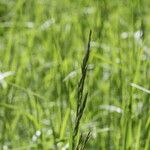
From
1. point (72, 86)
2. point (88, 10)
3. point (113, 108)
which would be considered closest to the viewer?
point (113, 108)

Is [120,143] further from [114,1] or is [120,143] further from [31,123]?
[114,1]

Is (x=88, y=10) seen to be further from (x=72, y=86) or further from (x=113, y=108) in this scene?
(x=113, y=108)

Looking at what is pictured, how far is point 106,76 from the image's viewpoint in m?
2.31

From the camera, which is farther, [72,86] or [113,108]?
[72,86]

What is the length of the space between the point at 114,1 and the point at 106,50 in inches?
26.4

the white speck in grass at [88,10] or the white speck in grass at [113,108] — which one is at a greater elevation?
the white speck in grass at [88,10]

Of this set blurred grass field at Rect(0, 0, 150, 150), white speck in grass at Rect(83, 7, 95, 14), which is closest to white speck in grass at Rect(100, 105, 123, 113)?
blurred grass field at Rect(0, 0, 150, 150)

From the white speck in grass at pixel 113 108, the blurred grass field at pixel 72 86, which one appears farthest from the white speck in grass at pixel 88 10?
the white speck in grass at pixel 113 108

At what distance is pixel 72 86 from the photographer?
2039 mm

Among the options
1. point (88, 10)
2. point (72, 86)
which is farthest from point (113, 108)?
point (88, 10)

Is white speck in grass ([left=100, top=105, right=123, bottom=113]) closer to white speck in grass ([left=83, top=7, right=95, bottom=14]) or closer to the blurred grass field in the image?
the blurred grass field

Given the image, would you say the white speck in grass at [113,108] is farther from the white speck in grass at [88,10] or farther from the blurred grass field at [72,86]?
the white speck in grass at [88,10]

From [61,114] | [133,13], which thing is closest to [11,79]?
[61,114]

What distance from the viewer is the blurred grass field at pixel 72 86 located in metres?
1.62
